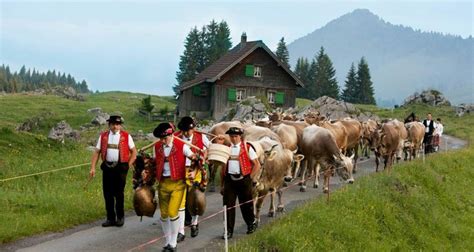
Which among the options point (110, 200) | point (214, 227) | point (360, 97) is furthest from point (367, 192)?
point (360, 97)

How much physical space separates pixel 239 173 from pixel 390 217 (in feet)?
21.7

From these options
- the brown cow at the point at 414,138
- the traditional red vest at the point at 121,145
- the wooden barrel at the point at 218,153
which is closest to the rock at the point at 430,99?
the brown cow at the point at 414,138

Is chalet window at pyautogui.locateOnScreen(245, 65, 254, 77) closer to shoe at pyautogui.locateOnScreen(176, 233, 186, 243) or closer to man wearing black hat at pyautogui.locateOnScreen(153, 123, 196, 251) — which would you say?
shoe at pyautogui.locateOnScreen(176, 233, 186, 243)

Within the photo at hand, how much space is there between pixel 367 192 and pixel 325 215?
3.38 m

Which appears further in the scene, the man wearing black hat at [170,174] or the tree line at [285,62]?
the tree line at [285,62]

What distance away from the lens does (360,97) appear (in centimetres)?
9331

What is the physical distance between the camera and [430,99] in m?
67.7

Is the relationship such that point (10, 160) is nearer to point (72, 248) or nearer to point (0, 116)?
point (72, 248)

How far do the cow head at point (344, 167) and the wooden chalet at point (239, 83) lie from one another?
32569 mm

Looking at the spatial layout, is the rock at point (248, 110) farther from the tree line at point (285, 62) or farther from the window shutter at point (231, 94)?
the tree line at point (285, 62)

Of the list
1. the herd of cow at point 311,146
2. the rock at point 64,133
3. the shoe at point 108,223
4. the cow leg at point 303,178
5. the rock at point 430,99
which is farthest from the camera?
the rock at point 430,99

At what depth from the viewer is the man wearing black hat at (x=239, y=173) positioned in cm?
1116

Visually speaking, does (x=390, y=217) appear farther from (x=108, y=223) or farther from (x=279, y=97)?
(x=279, y=97)

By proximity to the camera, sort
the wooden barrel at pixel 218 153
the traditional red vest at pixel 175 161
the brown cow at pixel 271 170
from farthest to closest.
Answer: the brown cow at pixel 271 170
the wooden barrel at pixel 218 153
the traditional red vest at pixel 175 161
